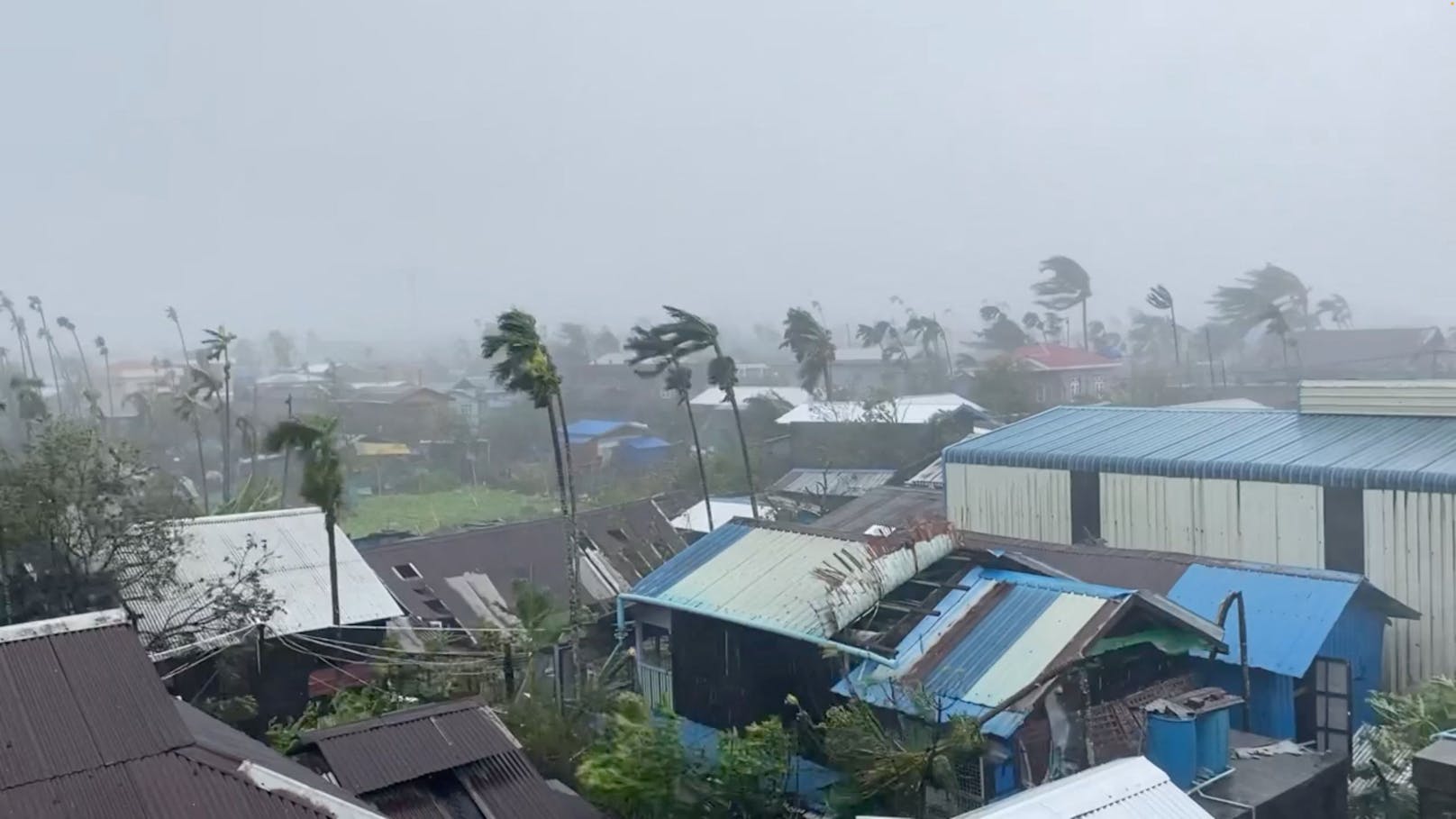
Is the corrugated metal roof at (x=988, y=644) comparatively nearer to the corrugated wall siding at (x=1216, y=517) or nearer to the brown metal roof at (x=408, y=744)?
the brown metal roof at (x=408, y=744)

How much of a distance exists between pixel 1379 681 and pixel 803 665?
23.1ft

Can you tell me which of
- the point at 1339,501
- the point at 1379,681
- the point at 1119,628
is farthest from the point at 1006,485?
Result: the point at 1119,628

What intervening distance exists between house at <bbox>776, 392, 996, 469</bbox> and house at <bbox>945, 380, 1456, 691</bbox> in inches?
500

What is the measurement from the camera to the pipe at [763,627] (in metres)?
10.4

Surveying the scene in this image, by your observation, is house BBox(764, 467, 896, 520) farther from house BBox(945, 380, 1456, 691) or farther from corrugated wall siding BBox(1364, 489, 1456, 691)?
corrugated wall siding BBox(1364, 489, 1456, 691)

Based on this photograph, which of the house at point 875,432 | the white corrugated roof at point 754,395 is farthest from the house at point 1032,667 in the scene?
the white corrugated roof at point 754,395

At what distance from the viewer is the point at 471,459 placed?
45875mm

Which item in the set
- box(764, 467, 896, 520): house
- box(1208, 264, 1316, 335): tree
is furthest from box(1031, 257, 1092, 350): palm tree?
box(764, 467, 896, 520): house

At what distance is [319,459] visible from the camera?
16.4 metres

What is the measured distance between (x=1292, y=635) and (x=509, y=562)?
14.0 metres

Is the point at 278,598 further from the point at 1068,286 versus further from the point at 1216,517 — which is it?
the point at 1068,286

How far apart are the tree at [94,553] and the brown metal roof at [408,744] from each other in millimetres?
6802

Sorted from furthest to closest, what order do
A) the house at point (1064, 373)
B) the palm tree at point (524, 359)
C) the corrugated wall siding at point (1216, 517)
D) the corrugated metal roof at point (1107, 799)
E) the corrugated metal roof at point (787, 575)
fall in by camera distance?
the house at point (1064, 373)
the palm tree at point (524, 359)
the corrugated wall siding at point (1216, 517)
the corrugated metal roof at point (787, 575)
the corrugated metal roof at point (1107, 799)

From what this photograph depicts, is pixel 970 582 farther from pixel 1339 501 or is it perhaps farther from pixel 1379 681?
pixel 1339 501
